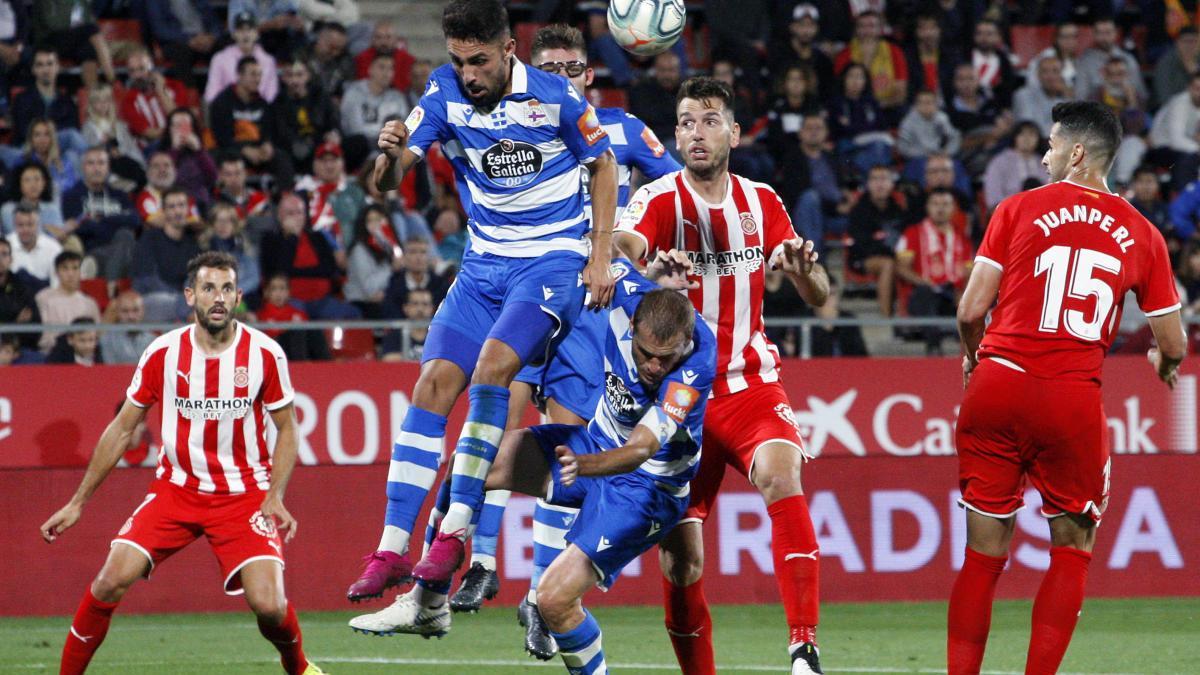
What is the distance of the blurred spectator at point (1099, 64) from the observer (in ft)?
58.9

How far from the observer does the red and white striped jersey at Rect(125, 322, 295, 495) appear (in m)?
8.67

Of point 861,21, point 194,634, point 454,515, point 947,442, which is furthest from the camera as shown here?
point 861,21

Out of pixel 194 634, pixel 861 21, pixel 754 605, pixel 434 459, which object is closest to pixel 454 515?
pixel 434 459

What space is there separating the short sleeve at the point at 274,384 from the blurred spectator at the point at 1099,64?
1145 cm

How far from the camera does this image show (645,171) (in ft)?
27.7

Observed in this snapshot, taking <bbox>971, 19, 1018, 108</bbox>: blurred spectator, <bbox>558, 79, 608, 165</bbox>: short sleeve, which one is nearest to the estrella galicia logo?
<bbox>558, 79, 608, 165</bbox>: short sleeve

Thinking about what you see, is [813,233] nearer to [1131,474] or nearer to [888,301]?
[888,301]

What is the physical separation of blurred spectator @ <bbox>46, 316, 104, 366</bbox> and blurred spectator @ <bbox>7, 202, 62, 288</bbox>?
0.66 metres

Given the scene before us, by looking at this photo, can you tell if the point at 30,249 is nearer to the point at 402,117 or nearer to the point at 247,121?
the point at 247,121

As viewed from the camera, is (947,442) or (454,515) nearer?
(454,515)

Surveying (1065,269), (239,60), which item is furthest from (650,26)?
(239,60)

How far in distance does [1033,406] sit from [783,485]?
3.45 feet

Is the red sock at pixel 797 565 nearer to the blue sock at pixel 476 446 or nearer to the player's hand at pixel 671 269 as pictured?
the player's hand at pixel 671 269

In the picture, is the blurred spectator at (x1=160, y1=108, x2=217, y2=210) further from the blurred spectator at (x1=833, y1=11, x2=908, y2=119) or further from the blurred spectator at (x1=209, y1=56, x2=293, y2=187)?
the blurred spectator at (x1=833, y1=11, x2=908, y2=119)
